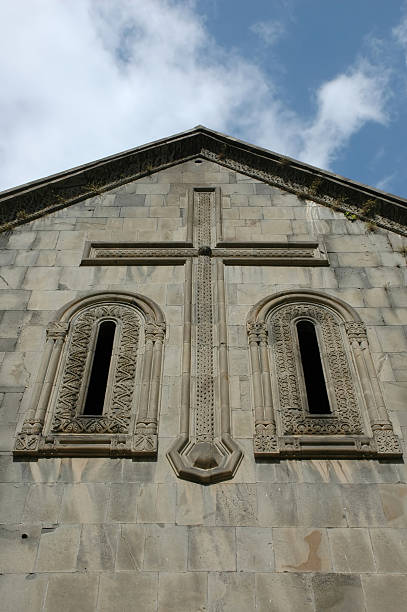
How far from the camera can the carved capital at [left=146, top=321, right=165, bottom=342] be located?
23.1 feet

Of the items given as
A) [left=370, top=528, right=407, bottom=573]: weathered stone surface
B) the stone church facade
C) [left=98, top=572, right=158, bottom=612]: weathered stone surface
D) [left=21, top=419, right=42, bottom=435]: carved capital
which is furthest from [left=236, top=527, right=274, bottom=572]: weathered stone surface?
[left=21, top=419, right=42, bottom=435]: carved capital

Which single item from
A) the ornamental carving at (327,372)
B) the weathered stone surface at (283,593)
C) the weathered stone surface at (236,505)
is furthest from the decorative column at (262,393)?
the weathered stone surface at (283,593)

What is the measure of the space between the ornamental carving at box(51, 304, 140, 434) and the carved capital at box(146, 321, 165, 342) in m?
0.17

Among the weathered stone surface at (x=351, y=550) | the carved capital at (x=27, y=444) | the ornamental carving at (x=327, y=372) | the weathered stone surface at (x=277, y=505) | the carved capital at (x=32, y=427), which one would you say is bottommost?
the weathered stone surface at (x=351, y=550)

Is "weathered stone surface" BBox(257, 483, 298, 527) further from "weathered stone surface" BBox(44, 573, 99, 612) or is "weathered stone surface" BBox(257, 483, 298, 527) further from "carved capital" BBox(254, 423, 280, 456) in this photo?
"weathered stone surface" BBox(44, 573, 99, 612)

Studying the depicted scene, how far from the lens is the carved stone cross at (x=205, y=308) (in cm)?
579

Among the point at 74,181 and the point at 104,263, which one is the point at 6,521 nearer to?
the point at 104,263

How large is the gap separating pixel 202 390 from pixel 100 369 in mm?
1482

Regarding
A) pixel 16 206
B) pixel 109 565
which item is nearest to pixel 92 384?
pixel 109 565

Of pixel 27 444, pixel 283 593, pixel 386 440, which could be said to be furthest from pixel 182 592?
pixel 386 440

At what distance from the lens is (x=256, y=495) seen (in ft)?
17.8

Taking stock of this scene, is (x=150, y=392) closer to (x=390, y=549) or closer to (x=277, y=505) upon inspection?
(x=277, y=505)

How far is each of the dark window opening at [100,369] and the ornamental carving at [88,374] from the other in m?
0.12

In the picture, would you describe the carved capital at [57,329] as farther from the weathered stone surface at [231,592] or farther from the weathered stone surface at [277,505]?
the weathered stone surface at [231,592]
